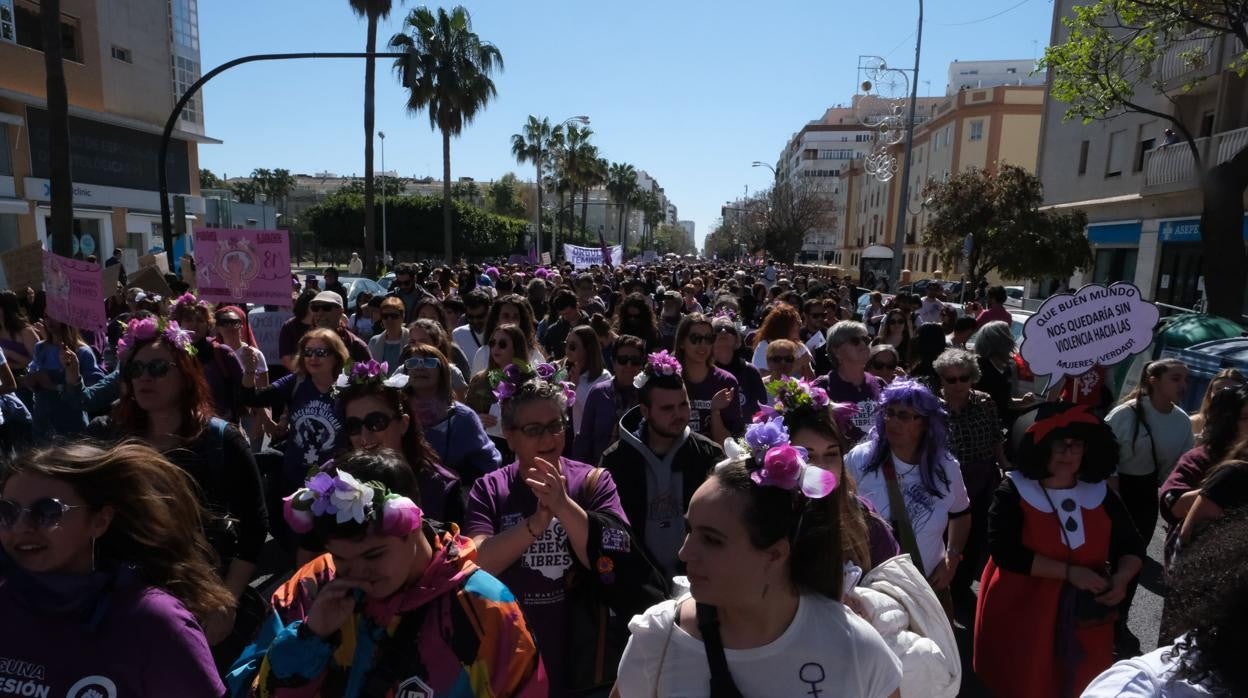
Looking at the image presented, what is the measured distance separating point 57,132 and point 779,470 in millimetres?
14338

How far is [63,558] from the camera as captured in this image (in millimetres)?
1921

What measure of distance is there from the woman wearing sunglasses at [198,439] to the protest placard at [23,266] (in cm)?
878

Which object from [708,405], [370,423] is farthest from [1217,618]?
[708,405]

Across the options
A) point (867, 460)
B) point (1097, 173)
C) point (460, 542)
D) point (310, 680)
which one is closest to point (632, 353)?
point (867, 460)

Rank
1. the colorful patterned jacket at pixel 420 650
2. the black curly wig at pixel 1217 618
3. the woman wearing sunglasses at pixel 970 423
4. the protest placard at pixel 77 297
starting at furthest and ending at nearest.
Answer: the protest placard at pixel 77 297 → the woman wearing sunglasses at pixel 970 423 → the colorful patterned jacket at pixel 420 650 → the black curly wig at pixel 1217 618

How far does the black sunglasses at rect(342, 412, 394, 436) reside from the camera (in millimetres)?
3227

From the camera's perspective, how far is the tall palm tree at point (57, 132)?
1168cm

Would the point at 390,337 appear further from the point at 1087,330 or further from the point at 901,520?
the point at 1087,330

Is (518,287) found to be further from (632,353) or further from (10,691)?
(10,691)

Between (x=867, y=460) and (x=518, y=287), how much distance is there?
1099cm

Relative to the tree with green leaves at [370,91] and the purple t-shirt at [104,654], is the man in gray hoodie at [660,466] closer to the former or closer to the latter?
the purple t-shirt at [104,654]

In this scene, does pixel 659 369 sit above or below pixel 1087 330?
below

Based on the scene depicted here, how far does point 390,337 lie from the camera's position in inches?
255

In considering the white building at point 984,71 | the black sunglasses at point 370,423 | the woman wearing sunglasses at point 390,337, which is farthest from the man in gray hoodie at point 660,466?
the white building at point 984,71
